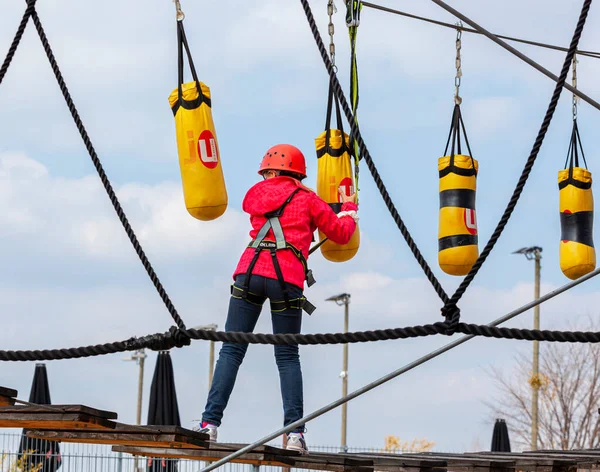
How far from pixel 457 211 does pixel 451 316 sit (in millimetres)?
2446

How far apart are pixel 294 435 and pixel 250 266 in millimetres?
769

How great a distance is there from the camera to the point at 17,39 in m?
4.04

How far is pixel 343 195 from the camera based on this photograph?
210 inches

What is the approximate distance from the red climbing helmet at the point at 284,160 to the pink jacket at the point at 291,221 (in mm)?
64

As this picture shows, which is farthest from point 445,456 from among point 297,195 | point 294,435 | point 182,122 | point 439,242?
point 182,122

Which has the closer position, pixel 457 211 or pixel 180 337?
pixel 180 337

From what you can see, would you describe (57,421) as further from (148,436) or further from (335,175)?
(335,175)

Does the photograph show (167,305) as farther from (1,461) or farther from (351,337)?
(1,461)

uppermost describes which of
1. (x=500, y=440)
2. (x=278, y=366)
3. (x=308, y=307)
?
(x=500, y=440)

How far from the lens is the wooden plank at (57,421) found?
14.7ft

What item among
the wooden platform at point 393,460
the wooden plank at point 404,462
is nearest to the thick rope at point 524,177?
the wooden platform at point 393,460

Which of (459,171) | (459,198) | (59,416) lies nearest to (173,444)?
(59,416)

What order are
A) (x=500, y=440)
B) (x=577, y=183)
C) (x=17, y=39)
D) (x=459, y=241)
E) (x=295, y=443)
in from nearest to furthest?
1. (x=17, y=39)
2. (x=295, y=443)
3. (x=459, y=241)
4. (x=577, y=183)
5. (x=500, y=440)

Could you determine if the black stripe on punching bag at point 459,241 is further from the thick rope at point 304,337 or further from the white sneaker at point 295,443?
the thick rope at point 304,337
